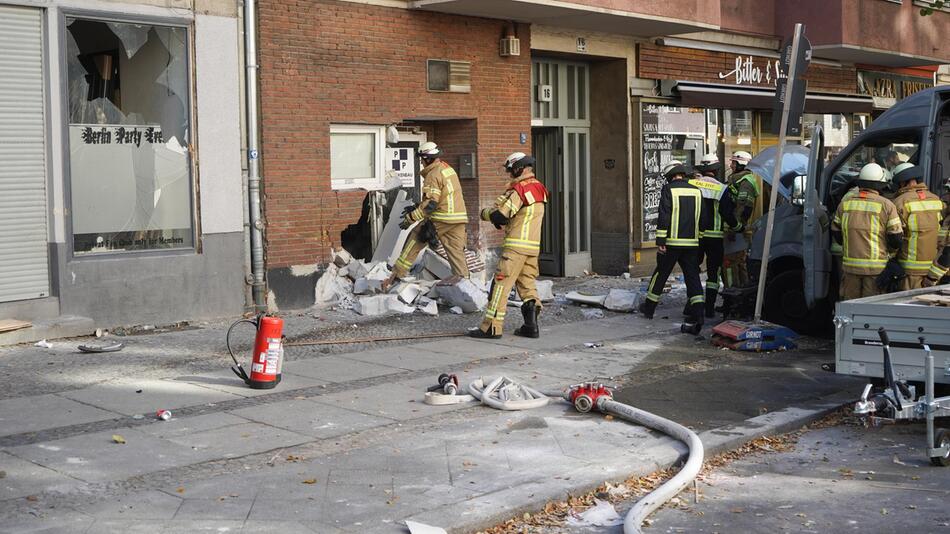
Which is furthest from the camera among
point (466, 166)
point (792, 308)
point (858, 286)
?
point (466, 166)

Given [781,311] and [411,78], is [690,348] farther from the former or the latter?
[411,78]

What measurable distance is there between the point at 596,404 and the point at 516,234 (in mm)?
3446

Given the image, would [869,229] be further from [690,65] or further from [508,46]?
[690,65]

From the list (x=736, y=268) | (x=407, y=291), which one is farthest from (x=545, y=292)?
(x=736, y=268)

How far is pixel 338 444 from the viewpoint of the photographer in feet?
23.6

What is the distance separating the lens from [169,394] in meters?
8.58

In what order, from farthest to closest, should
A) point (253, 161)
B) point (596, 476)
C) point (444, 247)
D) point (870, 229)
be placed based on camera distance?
point (444, 247)
point (253, 161)
point (870, 229)
point (596, 476)

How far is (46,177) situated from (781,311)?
318 inches

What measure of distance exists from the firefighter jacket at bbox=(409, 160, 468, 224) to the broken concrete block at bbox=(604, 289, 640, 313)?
7.15ft

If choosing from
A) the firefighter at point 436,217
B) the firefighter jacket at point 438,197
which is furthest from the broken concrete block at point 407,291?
the firefighter jacket at point 438,197

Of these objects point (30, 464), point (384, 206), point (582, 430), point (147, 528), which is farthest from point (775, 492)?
point (384, 206)

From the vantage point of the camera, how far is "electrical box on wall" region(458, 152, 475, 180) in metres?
15.4

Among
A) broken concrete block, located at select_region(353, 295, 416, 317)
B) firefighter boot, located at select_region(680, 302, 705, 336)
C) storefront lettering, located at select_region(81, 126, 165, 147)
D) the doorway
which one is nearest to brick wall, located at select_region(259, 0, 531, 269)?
broken concrete block, located at select_region(353, 295, 416, 317)

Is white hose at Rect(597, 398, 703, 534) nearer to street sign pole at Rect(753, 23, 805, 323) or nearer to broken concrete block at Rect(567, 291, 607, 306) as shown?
street sign pole at Rect(753, 23, 805, 323)
